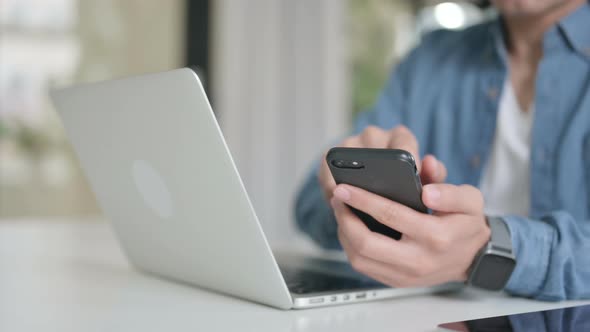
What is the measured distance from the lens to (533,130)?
1.09 m

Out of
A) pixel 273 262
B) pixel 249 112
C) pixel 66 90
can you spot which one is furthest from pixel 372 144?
pixel 249 112

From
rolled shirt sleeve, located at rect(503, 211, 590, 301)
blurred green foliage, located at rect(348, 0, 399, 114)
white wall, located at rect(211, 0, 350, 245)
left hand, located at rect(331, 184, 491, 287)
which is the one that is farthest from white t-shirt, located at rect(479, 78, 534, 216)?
blurred green foliage, located at rect(348, 0, 399, 114)

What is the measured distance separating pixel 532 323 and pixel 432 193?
0.15m

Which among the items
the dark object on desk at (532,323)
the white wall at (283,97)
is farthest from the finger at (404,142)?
the white wall at (283,97)

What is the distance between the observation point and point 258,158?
133 inches

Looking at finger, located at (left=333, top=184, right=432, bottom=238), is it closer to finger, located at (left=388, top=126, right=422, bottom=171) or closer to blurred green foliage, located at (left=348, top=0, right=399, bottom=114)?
finger, located at (left=388, top=126, right=422, bottom=171)

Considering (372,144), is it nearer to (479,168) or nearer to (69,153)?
(479,168)

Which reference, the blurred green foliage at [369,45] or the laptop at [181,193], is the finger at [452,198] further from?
the blurred green foliage at [369,45]

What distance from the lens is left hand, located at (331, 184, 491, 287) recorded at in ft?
2.03

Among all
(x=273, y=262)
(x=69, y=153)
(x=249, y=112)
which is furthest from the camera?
(x=249, y=112)

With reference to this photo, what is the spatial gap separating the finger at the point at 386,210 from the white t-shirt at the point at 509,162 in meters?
0.60

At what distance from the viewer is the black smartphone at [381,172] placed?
0.58 m

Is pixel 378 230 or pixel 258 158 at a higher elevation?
pixel 378 230

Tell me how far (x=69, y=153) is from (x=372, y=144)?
235 centimetres
